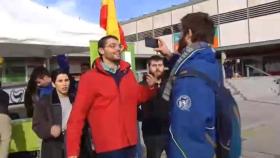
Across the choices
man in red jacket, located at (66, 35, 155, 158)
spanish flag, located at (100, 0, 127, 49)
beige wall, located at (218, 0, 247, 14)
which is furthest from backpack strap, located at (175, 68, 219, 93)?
beige wall, located at (218, 0, 247, 14)

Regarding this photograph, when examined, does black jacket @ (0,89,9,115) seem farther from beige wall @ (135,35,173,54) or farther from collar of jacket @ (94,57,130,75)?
beige wall @ (135,35,173,54)

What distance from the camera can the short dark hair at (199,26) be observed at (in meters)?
3.01

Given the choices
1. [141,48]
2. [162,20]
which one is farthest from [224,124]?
[162,20]

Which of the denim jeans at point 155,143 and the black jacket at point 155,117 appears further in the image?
the denim jeans at point 155,143

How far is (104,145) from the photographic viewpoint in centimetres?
385

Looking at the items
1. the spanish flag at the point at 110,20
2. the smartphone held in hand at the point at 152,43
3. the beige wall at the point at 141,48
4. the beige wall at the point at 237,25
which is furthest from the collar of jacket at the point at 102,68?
the beige wall at the point at 141,48

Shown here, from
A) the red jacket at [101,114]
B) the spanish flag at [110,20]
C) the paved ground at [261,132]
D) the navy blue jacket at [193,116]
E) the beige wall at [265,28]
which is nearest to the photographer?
the navy blue jacket at [193,116]

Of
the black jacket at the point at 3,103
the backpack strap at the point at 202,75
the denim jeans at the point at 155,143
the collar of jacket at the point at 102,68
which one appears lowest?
the denim jeans at the point at 155,143

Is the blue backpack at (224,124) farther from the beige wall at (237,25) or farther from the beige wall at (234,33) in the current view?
the beige wall at (234,33)

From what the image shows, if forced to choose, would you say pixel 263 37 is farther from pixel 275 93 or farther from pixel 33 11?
pixel 33 11

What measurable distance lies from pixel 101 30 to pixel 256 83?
1947cm

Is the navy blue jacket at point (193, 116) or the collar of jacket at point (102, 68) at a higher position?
the collar of jacket at point (102, 68)

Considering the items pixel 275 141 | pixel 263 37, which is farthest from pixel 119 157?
pixel 263 37

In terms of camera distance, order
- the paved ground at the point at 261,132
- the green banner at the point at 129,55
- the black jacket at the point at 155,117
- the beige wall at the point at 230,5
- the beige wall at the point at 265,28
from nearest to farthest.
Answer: the black jacket at the point at 155,117, the green banner at the point at 129,55, the paved ground at the point at 261,132, the beige wall at the point at 265,28, the beige wall at the point at 230,5
